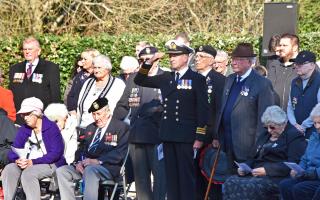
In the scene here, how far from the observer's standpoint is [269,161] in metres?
9.11

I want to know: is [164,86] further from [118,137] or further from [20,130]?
[20,130]

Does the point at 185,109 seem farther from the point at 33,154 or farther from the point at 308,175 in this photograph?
the point at 33,154

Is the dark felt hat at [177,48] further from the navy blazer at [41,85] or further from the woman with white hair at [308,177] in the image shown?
the navy blazer at [41,85]

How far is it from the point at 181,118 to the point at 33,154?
2.05 metres

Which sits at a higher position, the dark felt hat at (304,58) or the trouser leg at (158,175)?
the dark felt hat at (304,58)

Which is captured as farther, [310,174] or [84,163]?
[84,163]

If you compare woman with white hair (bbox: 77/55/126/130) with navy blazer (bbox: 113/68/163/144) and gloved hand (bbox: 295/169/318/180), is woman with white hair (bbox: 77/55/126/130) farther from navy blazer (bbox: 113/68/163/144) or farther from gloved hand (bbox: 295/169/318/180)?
gloved hand (bbox: 295/169/318/180)

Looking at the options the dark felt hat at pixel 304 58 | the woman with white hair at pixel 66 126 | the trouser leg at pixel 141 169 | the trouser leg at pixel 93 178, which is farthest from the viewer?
the woman with white hair at pixel 66 126

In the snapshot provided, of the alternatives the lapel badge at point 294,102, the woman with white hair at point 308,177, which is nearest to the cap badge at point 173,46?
the lapel badge at point 294,102

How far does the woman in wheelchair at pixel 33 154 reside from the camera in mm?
10508

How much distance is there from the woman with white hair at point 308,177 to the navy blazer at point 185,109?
1202 mm

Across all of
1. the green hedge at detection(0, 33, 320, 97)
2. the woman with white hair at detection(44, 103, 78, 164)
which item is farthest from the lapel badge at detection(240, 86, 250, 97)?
the green hedge at detection(0, 33, 320, 97)

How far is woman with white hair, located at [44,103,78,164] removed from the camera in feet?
36.5

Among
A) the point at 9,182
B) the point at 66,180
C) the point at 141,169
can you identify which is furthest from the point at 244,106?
the point at 9,182
